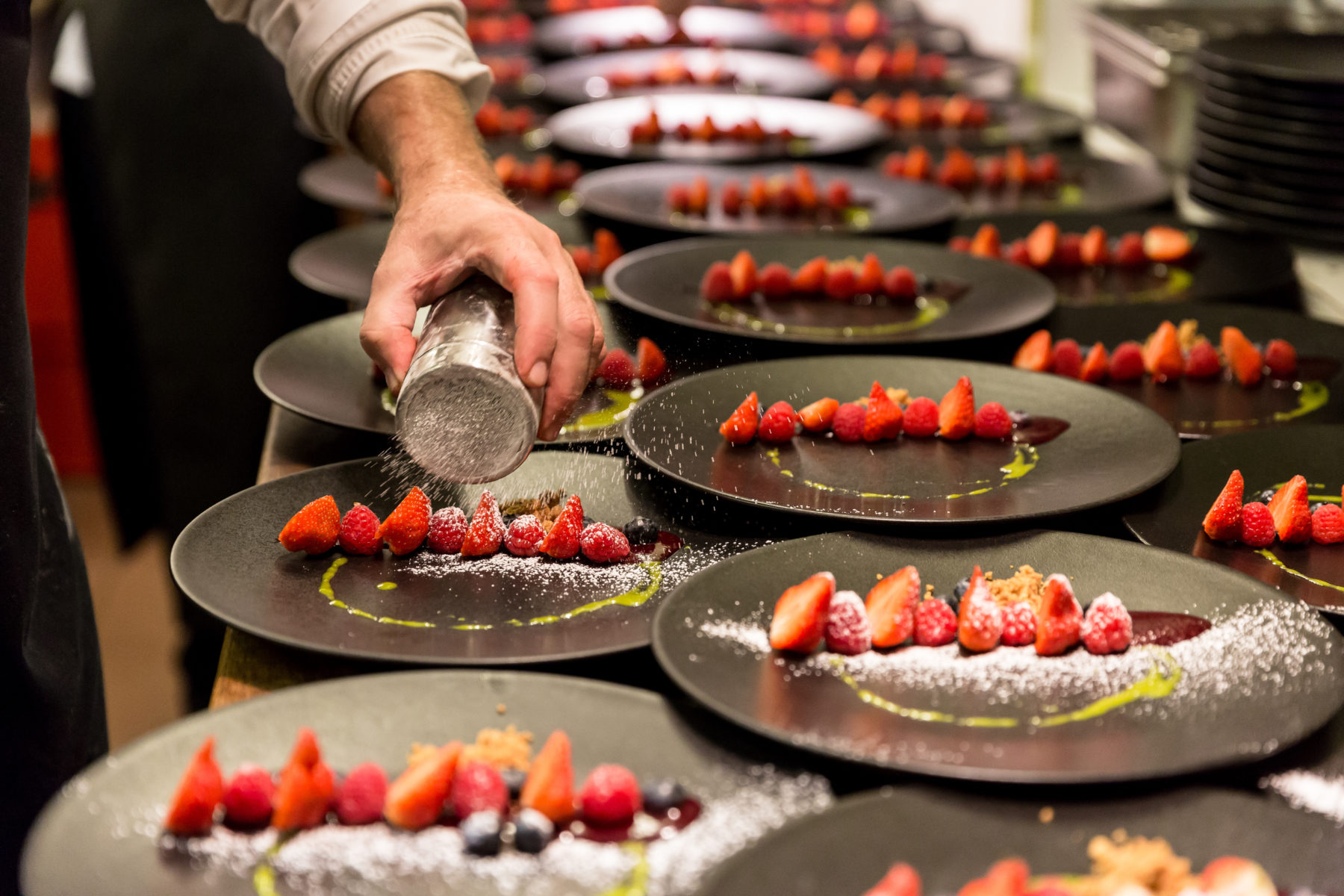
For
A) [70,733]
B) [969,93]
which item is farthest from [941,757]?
[969,93]

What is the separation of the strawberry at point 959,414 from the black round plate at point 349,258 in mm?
1007

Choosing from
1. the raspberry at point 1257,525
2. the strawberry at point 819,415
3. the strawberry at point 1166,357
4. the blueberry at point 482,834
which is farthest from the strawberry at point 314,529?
the strawberry at point 1166,357

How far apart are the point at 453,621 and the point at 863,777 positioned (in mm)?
468

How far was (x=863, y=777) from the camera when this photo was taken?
1.18 meters

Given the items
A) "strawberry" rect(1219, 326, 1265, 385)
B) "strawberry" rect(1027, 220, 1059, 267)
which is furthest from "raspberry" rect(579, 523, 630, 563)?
"strawberry" rect(1027, 220, 1059, 267)

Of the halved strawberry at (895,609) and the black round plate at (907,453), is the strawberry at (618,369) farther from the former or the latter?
the halved strawberry at (895,609)

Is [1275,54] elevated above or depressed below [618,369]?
above

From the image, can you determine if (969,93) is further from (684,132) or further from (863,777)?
(863,777)

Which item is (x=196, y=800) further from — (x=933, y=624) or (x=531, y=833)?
(x=933, y=624)

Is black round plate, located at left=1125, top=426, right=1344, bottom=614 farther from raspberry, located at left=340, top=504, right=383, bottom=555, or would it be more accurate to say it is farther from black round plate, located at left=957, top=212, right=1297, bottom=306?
raspberry, located at left=340, top=504, right=383, bottom=555

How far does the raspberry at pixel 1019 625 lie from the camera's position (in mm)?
1365

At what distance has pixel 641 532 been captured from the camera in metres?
1.61

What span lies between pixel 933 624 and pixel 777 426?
52 cm

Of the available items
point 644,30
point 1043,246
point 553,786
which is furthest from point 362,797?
point 644,30
